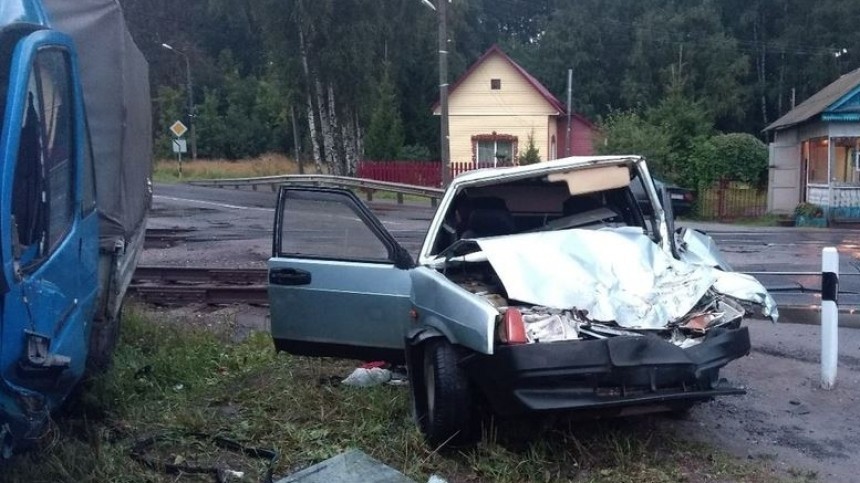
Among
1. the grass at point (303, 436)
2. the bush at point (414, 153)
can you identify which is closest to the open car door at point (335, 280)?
the grass at point (303, 436)

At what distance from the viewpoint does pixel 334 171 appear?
42.7m

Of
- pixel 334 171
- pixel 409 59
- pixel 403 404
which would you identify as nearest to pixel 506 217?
pixel 403 404

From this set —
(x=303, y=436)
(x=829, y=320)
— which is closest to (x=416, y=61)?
(x=829, y=320)

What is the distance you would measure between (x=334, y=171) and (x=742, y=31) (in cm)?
3045

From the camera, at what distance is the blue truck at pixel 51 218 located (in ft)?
13.5

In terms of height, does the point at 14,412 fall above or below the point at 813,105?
below

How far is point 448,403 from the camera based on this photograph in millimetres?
5508

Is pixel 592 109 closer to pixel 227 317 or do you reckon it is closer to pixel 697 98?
pixel 697 98

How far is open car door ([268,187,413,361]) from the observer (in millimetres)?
6586

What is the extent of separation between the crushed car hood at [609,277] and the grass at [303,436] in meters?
0.72

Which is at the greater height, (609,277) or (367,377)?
(609,277)

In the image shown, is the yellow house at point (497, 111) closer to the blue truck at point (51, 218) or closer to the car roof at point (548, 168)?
the car roof at point (548, 168)

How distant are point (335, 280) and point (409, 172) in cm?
3230

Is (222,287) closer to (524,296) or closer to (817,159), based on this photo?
(524,296)
